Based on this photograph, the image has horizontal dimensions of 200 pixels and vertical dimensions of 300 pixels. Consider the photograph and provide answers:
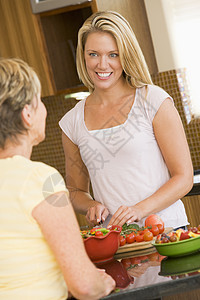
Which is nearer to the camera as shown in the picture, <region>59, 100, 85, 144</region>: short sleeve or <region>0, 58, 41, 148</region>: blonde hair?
<region>0, 58, 41, 148</region>: blonde hair

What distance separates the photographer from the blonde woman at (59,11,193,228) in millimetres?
1979

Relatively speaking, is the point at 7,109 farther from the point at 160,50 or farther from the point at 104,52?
the point at 160,50

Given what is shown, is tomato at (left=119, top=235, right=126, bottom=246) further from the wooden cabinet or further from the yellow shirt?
A: the wooden cabinet

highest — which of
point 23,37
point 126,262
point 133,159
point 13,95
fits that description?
point 23,37

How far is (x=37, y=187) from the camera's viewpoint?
1209 mm

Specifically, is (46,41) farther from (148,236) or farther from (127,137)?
(148,236)

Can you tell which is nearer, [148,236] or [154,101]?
[148,236]

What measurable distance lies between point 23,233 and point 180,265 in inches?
19.0

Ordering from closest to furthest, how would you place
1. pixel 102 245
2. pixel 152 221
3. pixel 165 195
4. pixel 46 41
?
pixel 102 245, pixel 152 221, pixel 165 195, pixel 46 41

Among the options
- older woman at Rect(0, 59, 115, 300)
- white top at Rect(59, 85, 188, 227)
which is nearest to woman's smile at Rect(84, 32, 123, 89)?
white top at Rect(59, 85, 188, 227)

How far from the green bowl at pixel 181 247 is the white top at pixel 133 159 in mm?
475

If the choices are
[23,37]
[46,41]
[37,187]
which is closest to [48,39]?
[46,41]

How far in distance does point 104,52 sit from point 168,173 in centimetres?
56

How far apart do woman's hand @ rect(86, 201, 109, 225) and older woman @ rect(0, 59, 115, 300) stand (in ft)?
2.20
